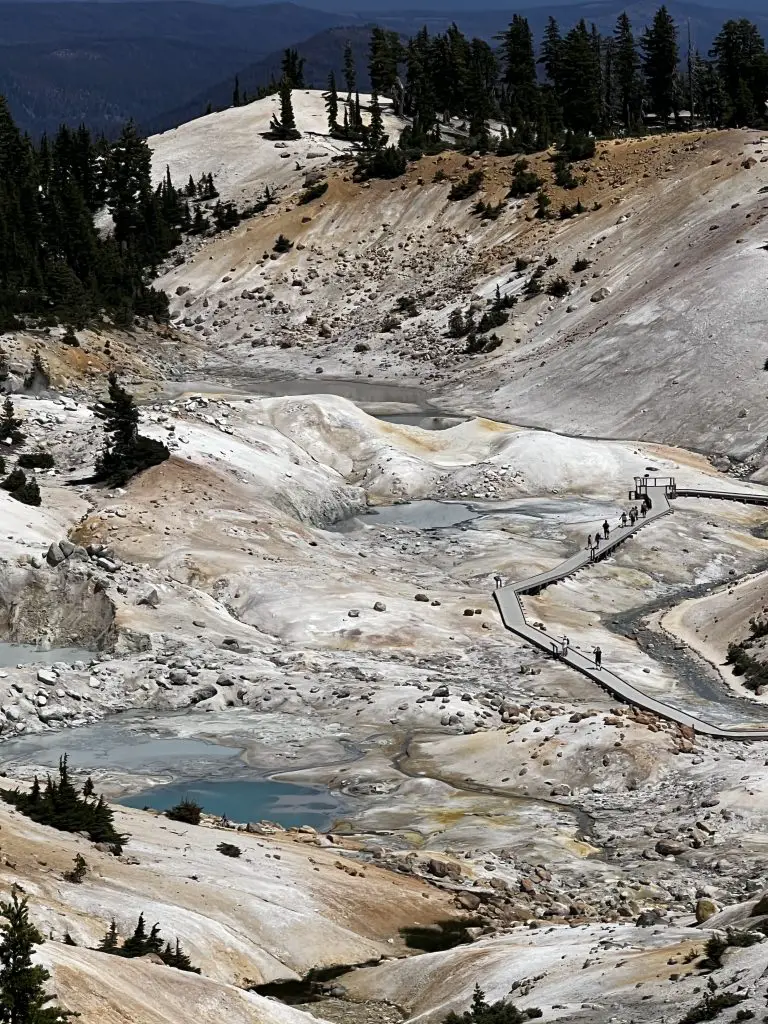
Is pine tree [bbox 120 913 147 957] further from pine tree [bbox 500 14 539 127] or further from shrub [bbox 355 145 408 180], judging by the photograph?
pine tree [bbox 500 14 539 127]

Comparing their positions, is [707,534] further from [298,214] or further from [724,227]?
[298,214]

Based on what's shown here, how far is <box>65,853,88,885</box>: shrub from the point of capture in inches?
1015

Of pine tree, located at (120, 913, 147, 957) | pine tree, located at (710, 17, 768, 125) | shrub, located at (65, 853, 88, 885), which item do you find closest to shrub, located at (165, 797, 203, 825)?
shrub, located at (65, 853, 88, 885)

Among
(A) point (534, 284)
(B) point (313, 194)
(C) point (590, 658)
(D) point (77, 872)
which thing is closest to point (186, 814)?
(D) point (77, 872)

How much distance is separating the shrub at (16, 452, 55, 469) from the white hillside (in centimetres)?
6970

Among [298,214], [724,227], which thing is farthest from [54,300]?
[724,227]

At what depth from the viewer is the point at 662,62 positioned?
453 feet

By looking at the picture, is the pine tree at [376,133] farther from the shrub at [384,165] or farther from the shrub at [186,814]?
the shrub at [186,814]

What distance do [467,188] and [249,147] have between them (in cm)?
2763

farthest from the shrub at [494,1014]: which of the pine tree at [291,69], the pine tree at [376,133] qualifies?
the pine tree at [291,69]

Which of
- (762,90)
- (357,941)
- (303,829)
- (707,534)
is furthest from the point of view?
(762,90)

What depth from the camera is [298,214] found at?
413 ft

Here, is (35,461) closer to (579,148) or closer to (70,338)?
(70,338)

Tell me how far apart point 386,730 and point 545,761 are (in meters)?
5.47
